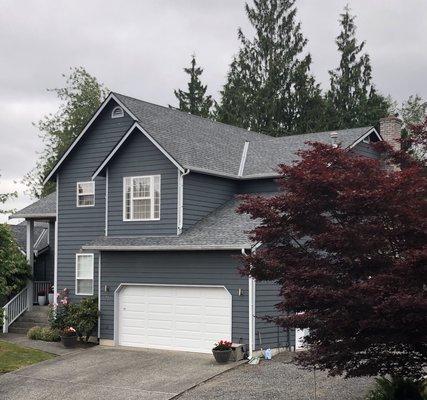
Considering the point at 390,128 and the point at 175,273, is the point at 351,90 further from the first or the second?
the point at 175,273

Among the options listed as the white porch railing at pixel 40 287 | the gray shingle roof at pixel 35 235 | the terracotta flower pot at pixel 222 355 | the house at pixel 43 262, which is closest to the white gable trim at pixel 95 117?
the house at pixel 43 262

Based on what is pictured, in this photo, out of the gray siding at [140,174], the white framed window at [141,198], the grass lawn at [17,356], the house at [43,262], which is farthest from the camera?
the house at [43,262]

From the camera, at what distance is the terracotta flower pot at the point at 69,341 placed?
21812mm

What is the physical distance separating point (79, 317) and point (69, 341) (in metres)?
0.92

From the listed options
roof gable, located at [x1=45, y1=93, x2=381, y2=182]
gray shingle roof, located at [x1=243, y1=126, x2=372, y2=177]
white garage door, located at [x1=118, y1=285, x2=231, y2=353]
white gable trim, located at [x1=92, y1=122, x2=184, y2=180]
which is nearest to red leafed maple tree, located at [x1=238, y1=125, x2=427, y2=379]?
white garage door, located at [x1=118, y1=285, x2=231, y2=353]

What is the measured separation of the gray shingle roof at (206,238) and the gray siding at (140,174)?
34cm

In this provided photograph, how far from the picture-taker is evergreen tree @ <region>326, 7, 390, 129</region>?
46.4m

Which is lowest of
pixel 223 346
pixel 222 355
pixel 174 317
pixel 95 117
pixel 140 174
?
pixel 222 355

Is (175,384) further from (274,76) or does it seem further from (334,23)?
(334,23)

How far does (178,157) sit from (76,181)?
5.44 m

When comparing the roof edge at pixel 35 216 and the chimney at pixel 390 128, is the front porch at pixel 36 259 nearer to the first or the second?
the roof edge at pixel 35 216

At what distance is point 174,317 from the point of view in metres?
20.9

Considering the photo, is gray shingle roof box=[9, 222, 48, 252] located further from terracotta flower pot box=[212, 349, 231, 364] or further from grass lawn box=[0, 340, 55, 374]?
terracotta flower pot box=[212, 349, 231, 364]

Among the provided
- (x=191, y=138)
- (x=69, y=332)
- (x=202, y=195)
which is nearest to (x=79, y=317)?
(x=69, y=332)
